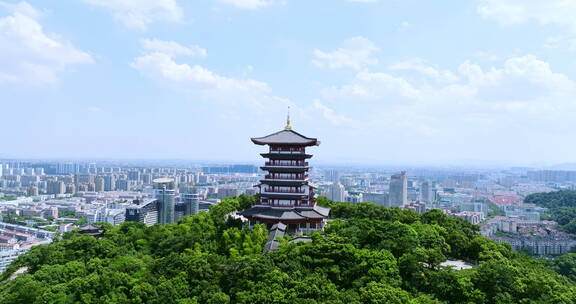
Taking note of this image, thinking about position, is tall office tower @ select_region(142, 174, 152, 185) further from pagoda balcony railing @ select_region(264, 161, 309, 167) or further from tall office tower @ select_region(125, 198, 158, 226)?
pagoda balcony railing @ select_region(264, 161, 309, 167)

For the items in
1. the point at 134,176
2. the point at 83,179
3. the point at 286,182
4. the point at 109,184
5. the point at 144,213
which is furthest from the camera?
the point at 134,176

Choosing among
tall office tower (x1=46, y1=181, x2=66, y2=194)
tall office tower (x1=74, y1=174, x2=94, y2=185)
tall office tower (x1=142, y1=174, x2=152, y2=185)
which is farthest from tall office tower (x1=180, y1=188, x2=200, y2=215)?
tall office tower (x1=142, y1=174, x2=152, y2=185)

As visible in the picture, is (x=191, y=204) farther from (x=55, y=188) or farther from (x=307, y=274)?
(x=55, y=188)

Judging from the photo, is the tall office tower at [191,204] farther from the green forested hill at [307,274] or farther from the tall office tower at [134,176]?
the tall office tower at [134,176]

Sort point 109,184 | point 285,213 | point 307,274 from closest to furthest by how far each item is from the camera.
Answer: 1. point 307,274
2. point 285,213
3. point 109,184

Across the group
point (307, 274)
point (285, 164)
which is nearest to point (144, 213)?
point (285, 164)
